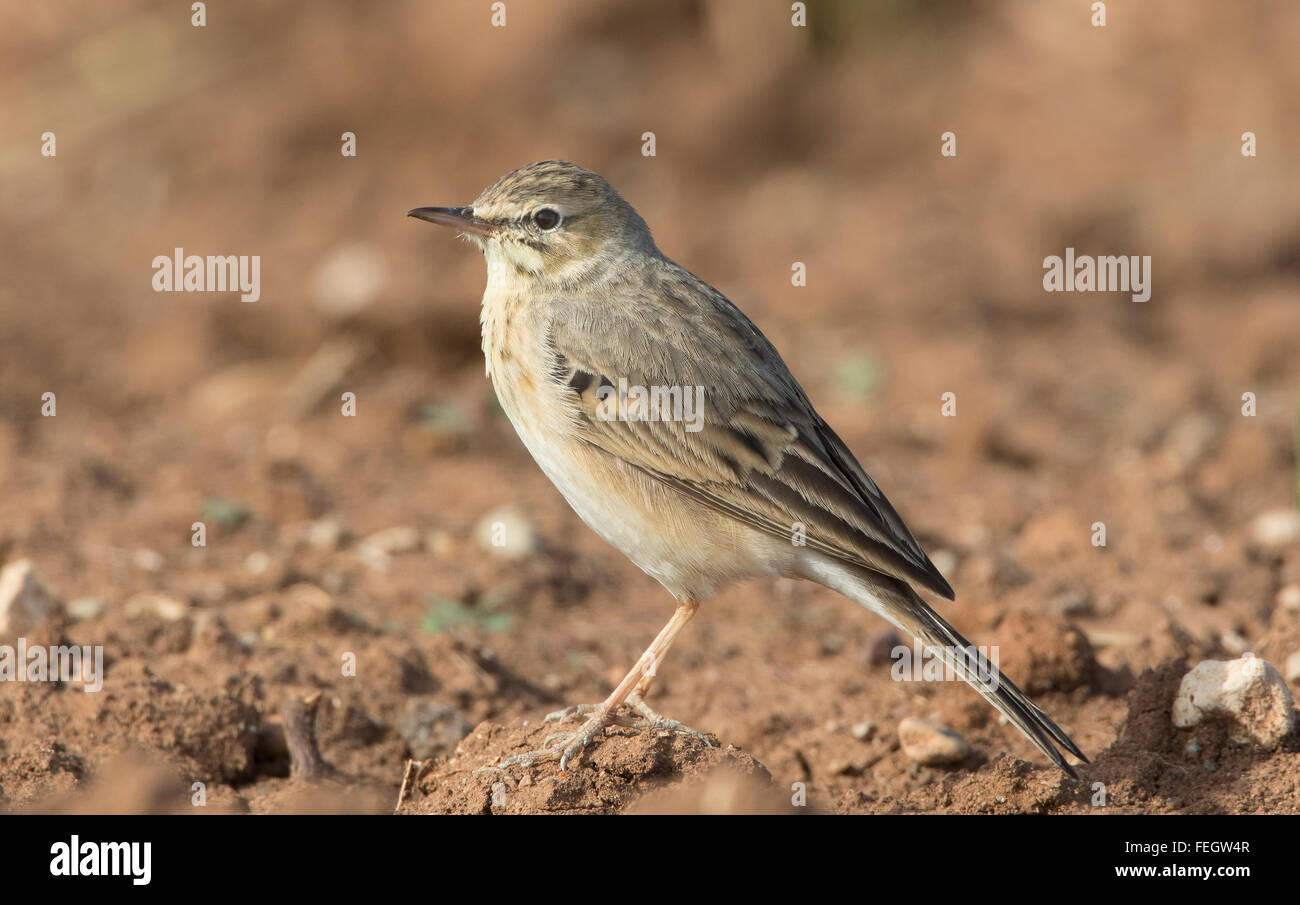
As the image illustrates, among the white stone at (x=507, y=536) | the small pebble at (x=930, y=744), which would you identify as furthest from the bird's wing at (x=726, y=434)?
the white stone at (x=507, y=536)

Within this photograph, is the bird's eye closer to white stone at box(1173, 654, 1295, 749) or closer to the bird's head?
the bird's head

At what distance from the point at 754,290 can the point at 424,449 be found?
366 centimetres

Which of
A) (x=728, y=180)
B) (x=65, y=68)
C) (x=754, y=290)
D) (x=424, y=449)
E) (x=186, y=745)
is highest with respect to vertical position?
(x=65, y=68)

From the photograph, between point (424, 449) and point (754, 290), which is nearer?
point (424, 449)

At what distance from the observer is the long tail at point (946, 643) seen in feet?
15.9

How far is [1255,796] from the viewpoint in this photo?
4.71 metres

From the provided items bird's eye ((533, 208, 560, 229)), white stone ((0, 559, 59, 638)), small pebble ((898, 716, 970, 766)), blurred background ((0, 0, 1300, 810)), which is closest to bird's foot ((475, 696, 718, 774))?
blurred background ((0, 0, 1300, 810))

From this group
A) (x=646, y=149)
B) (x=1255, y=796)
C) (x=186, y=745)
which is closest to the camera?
(x=1255, y=796)

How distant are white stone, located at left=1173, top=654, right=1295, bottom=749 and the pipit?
2.66ft

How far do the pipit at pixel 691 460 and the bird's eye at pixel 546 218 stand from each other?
345mm

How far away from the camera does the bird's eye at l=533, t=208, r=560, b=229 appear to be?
5.98m

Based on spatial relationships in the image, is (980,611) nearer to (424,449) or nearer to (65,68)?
(424,449)

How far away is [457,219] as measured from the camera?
5930 millimetres

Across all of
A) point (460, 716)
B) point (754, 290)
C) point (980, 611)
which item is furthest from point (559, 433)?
point (754, 290)
